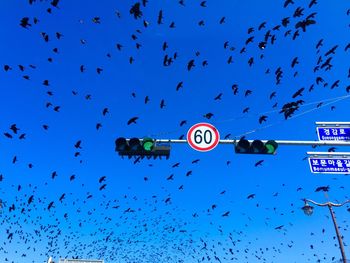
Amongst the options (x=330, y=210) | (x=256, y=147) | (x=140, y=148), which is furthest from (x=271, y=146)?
(x=330, y=210)

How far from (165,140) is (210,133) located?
1.14m

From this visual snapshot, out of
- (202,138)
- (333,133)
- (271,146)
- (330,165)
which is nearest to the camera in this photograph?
(202,138)

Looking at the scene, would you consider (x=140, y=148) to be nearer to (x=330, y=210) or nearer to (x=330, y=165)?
(x=330, y=165)

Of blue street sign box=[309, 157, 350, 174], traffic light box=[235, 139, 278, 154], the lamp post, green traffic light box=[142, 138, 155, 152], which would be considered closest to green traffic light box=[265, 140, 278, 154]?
A: traffic light box=[235, 139, 278, 154]

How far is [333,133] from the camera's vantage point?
341 inches

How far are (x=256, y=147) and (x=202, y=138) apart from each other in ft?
4.58

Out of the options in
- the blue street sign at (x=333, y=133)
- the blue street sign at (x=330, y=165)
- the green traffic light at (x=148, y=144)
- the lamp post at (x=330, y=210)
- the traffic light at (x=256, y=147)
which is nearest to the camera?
the green traffic light at (x=148, y=144)

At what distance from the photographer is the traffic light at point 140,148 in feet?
26.6

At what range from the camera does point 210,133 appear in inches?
318

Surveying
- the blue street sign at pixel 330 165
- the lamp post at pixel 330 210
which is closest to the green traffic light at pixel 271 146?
the blue street sign at pixel 330 165

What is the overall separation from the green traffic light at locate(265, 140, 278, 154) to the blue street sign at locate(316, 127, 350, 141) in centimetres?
126

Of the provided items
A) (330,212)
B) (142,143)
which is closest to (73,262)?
(330,212)

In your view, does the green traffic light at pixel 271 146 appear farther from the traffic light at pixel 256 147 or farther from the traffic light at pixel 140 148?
the traffic light at pixel 140 148

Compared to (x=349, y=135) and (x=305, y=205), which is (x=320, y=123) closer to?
(x=349, y=135)
